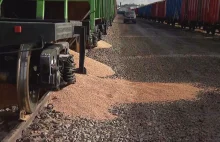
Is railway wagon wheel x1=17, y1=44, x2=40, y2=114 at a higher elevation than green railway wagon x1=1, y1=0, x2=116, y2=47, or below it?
below

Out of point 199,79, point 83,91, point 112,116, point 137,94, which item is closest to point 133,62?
point 199,79

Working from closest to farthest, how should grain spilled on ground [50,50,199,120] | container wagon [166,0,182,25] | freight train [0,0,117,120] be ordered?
freight train [0,0,117,120] → grain spilled on ground [50,50,199,120] → container wagon [166,0,182,25]

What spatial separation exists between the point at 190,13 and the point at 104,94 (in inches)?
1252

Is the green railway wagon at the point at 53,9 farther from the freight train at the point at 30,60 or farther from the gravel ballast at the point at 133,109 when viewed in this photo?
the gravel ballast at the point at 133,109

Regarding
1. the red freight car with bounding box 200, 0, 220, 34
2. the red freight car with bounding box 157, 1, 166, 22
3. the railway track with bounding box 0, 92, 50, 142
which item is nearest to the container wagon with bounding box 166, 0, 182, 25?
the red freight car with bounding box 157, 1, 166, 22

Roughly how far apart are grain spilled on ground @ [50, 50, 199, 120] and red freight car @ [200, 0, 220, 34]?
21028mm

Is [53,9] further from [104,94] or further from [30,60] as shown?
[30,60]

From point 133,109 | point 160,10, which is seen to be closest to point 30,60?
point 133,109

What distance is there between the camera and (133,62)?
13.6 m

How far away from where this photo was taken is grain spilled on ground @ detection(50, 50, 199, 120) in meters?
6.64

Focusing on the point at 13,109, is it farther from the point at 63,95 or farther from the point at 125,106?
the point at 125,106

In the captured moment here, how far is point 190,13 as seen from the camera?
37969mm

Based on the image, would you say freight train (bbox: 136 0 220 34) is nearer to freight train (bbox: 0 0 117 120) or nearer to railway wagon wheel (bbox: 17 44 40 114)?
freight train (bbox: 0 0 117 120)

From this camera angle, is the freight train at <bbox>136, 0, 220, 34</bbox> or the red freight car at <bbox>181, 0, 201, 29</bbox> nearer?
the freight train at <bbox>136, 0, 220, 34</bbox>
